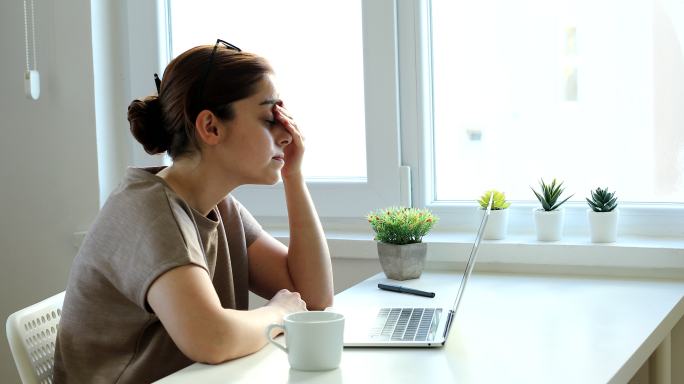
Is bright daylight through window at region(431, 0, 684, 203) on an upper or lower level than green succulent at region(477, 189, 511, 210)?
upper

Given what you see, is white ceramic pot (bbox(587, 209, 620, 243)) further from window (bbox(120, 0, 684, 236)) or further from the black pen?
the black pen

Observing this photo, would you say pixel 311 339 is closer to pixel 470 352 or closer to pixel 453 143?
pixel 470 352

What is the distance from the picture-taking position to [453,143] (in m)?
2.28

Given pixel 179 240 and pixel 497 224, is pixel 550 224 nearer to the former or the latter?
pixel 497 224

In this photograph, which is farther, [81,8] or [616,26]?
[81,8]

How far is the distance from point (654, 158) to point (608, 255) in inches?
11.2

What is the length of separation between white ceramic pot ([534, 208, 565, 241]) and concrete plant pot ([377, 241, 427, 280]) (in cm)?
31

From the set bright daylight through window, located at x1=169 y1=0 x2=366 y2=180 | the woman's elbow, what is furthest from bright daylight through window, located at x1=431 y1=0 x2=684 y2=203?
the woman's elbow

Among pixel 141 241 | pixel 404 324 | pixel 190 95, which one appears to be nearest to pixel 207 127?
pixel 190 95

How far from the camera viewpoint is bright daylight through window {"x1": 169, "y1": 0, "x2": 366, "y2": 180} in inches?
92.9

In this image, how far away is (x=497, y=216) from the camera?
6.84ft

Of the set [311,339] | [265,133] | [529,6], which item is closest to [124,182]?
[265,133]

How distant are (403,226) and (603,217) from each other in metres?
0.47

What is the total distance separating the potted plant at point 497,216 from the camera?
2082mm
